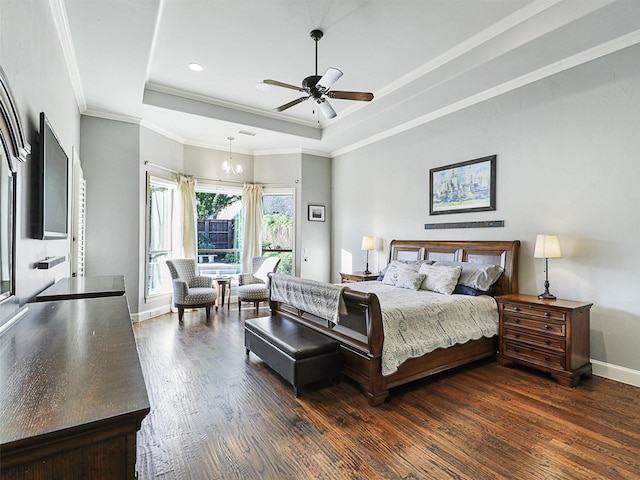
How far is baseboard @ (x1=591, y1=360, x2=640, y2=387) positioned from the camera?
2.95m

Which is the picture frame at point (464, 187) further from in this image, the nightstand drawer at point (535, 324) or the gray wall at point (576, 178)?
the nightstand drawer at point (535, 324)

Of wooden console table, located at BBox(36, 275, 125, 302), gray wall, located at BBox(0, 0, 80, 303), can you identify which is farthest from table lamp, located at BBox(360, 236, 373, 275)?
gray wall, located at BBox(0, 0, 80, 303)

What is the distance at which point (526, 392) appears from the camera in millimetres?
2854

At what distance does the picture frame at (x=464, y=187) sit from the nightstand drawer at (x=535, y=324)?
136 cm

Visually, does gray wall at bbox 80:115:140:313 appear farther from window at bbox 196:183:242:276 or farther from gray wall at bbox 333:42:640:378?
gray wall at bbox 333:42:640:378

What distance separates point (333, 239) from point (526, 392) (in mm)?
4509

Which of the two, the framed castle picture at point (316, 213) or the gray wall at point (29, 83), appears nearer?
the gray wall at point (29, 83)

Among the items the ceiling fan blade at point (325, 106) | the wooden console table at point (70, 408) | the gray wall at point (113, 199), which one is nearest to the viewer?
the wooden console table at point (70, 408)

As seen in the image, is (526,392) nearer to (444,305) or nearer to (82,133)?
(444,305)

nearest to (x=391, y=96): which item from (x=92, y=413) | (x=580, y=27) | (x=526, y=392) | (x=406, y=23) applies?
(x=406, y=23)

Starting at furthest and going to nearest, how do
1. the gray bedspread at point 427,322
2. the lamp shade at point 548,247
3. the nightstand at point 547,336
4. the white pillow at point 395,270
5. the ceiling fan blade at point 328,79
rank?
the white pillow at point 395,270, the lamp shade at point 548,247, the nightstand at point 547,336, the ceiling fan blade at point 328,79, the gray bedspread at point 427,322

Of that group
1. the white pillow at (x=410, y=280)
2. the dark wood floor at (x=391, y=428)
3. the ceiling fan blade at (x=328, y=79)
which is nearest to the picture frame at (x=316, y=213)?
the white pillow at (x=410, y=280)

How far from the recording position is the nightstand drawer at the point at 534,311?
301cm

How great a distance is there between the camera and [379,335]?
8.64 feet
